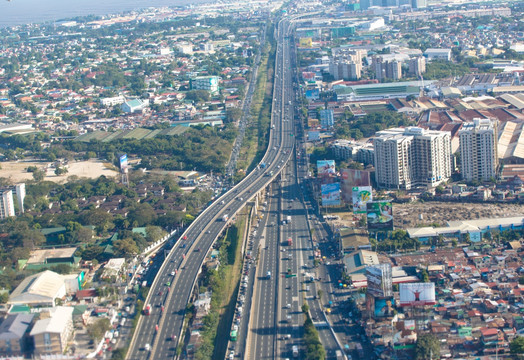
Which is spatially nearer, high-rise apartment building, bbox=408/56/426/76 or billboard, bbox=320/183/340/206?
billboard, bbox=320/183/340/206

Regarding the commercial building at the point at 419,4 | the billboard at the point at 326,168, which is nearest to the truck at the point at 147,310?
the billboard at the point at 326,168

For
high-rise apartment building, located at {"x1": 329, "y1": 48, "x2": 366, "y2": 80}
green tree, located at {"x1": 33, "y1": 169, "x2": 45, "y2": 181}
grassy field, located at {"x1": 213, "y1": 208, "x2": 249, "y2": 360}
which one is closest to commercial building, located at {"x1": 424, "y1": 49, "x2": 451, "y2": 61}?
high-rise apartment building, located at {"x1": 329, "y1": 48, "x2": 366, "y2": 80}

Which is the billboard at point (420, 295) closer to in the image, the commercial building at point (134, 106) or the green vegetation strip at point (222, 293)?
the green vegetation strip at point (222, 293)

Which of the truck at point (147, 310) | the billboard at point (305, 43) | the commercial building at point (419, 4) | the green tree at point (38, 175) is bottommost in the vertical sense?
the truck at point (147, 310)

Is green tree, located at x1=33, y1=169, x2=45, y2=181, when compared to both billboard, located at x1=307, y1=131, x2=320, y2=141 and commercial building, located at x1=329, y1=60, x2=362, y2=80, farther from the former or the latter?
commercial building, located at x1=329, y1=60, x2=362, y2=80

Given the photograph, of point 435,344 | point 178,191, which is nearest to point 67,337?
point 435,344

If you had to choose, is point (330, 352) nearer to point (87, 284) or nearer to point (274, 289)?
point (274, 289)

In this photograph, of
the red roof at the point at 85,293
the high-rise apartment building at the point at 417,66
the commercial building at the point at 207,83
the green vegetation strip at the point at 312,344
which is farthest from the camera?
the commercial building at the point at 207,83
